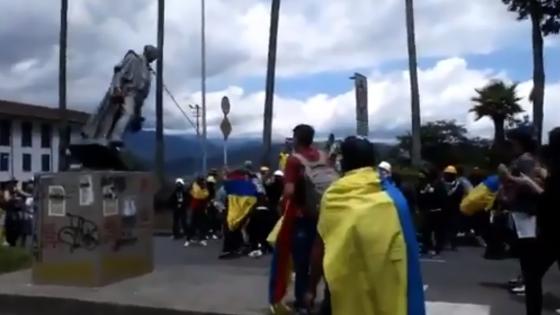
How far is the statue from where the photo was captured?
13562mm

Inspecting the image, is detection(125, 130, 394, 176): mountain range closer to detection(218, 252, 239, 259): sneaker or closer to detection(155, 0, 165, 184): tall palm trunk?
detection(155, 0, 165, 184): tall palm trunk

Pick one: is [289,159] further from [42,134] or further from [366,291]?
[42,134]

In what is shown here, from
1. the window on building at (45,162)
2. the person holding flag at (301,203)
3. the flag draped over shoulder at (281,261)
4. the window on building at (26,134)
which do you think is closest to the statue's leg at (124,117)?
the flag draped over shoulder at (281,261)

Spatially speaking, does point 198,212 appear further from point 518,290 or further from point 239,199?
point 518,290

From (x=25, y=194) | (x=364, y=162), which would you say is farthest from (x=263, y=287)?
(x=25, y=194)

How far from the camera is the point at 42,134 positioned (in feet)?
224

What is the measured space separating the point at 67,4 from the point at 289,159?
25202 mm

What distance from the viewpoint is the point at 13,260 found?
14.9 meters

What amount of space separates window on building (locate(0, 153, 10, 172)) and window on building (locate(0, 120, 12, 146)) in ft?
2.05

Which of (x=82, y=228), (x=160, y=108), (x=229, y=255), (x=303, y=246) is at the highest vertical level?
(x=160, y=108)

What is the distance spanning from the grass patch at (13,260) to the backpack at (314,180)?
6.24 metres

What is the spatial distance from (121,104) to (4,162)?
52.3 metres

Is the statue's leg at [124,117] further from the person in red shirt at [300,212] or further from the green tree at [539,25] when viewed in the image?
the green tree at [539,25]

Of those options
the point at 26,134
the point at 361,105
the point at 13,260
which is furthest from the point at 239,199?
the point at 26,134
